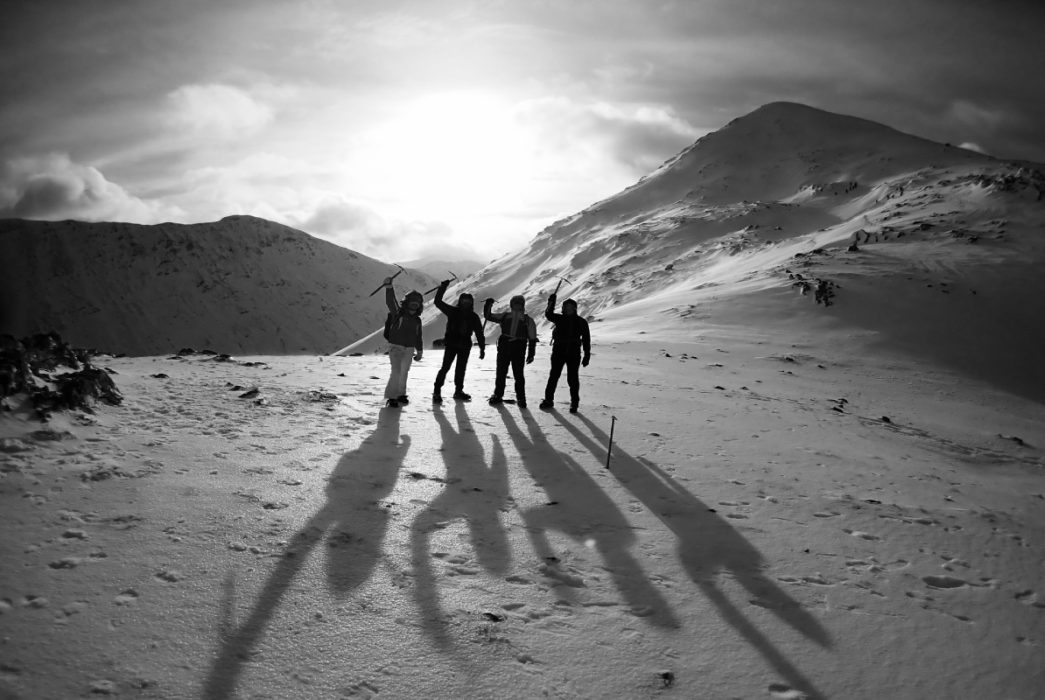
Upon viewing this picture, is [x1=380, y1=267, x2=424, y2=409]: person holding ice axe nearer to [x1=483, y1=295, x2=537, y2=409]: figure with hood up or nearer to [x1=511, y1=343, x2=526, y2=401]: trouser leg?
[x1=483, y1=295, x2=537, y2=409]: figure with hood up

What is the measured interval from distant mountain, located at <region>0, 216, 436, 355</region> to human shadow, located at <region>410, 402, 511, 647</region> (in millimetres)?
116945

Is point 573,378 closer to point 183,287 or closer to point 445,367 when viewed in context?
point 445,367

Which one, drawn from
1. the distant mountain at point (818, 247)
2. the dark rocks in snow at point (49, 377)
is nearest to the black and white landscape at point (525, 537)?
the dark rocks in snow at point (49, 377)

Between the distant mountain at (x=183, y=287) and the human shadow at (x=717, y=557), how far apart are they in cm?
11865

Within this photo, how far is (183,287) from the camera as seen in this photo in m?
130

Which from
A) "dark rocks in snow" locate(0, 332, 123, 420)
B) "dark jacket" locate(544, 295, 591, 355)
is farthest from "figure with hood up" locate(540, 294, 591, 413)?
"dark rocks in snow" locate(0, 332, 123, 420)

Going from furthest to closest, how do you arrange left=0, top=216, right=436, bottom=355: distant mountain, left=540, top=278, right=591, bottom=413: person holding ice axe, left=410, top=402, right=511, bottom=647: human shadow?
left=0, top=216, right=436, bottom=355: distant mountain, left=540, top=278, right=591, bottom=413: person holding ice axe, left=410, top=402, right=511, bottom=647: human shadow

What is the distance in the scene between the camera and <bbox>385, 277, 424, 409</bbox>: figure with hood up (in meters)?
11.1

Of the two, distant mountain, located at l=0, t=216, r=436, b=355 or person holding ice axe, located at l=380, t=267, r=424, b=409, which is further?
distant mountain, located at l=0, t=216, r=436, b=355

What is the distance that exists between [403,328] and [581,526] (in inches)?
272

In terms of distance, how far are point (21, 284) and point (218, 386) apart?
161563 mm

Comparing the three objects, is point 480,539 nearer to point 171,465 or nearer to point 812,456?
point 171,465

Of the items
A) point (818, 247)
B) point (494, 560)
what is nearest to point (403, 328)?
point (494, 560)

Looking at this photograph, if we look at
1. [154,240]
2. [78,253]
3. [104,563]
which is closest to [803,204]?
[104,563]
